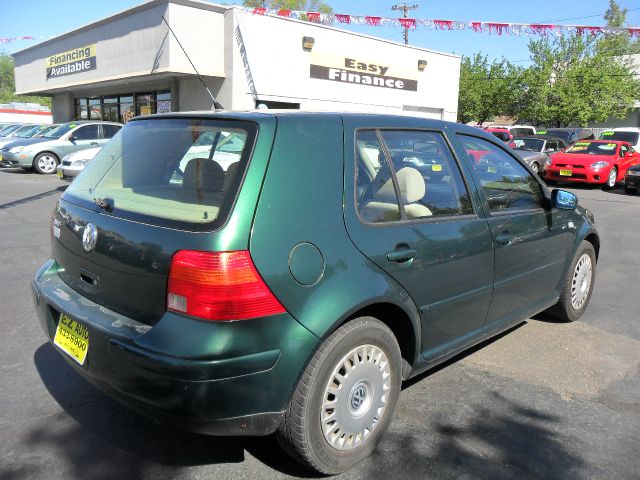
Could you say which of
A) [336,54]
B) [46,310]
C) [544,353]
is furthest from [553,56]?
[46,310]

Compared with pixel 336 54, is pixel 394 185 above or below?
below

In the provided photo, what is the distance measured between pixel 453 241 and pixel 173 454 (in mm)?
1860

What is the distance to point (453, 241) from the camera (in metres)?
3.05

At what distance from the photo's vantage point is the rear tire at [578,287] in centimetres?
447

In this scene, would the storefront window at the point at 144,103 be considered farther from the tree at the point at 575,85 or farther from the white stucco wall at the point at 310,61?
the tree at the point at 575,85

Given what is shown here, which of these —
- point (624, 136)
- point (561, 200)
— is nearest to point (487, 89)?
point (624, 136)

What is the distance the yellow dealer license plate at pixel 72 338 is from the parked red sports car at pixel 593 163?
1606 centimetres

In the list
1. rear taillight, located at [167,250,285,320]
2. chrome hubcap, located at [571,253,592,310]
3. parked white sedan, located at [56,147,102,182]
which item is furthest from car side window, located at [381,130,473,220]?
parked white sedan, located at [56,147,102,182]

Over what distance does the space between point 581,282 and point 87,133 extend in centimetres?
1534

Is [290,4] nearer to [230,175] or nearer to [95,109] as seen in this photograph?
[95,109]

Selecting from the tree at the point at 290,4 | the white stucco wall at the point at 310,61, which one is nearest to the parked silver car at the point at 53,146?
the white stucco wall at the point at 310,61

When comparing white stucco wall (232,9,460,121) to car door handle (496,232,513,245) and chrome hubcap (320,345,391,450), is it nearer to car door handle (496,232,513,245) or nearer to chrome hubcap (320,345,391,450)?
car door handle (496,232,513,245)

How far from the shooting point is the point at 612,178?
16062 millimetres

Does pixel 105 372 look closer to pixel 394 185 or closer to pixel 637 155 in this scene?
pixel 394 185
